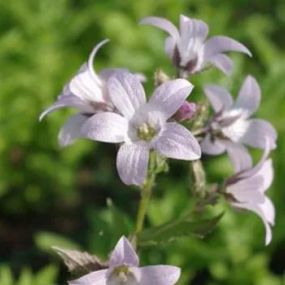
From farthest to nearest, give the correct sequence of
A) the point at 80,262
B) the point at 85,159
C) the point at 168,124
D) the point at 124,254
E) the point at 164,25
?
the point at 85,159, the point at 164,25, the point at 80,262, the point at 168,124, the point at 124,254

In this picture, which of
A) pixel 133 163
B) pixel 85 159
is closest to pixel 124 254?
pixel 133 163

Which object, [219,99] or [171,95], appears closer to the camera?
[171,95]

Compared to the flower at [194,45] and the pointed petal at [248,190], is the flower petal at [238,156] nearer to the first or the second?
the pointed petal at [248,190]

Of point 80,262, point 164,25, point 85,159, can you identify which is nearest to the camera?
point 80,262

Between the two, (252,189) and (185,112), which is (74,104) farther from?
(252,189)

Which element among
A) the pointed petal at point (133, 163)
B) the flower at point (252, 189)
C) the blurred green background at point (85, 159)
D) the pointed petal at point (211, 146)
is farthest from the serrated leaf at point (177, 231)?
the blurred green background at point (85, 159)

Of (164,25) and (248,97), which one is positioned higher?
(164,25)
